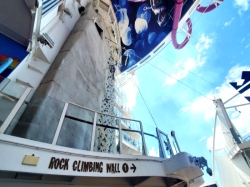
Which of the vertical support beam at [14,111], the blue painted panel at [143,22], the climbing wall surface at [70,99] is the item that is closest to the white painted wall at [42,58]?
the climbing wall surface at [70,99]

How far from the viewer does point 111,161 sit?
258cm

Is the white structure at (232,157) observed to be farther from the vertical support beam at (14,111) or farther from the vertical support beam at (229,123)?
the vertical support beam at (14,111)

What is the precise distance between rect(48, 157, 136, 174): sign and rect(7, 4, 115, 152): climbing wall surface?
39 cm

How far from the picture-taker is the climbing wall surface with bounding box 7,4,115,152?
94.3 inches

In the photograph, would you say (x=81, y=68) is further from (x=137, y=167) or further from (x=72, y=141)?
(x=137, y=167)

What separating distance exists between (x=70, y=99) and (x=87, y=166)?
2338 millimetres

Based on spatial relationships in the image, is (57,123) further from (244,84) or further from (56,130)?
(244,84)

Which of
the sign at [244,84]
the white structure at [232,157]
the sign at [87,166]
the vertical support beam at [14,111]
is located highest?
the sign at [244,84]

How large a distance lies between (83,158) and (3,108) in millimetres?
1355

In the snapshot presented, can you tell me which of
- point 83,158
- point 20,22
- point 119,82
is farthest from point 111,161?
point 119,82

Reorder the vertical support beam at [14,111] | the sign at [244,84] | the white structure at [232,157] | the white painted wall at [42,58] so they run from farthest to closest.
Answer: the white structure at [232,157] → the sign at [244,84] → the white painted wall at [42,58] → the vertical support beam at [14,111]

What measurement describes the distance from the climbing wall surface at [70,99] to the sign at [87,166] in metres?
0.39

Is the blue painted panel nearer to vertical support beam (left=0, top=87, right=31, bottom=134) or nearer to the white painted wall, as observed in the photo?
the white painted wall

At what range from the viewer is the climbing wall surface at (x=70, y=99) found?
7.86 ft
